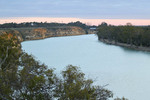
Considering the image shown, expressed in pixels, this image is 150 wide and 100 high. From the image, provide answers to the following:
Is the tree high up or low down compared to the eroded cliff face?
up

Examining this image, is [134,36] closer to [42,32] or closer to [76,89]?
[76,89]

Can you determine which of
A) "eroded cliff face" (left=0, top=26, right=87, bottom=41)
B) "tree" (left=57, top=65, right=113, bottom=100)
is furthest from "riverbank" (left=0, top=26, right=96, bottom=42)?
"tree" (left=57, top=65, right=113, bottom=100)

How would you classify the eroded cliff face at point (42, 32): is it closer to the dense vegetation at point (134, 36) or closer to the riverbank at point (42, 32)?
the riverbank at point (42, 32)

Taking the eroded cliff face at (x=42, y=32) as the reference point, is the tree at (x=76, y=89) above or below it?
above

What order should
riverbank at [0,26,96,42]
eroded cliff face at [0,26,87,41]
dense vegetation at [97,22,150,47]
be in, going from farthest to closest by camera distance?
eroded cliff face at [0,26,87,41] < riverbank at [0,26,96,42] < dense vegetation at [97,22,150,47]

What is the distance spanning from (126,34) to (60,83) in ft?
139

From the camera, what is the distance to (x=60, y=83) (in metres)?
7.90

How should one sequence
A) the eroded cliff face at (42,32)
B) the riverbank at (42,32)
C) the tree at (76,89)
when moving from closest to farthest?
1. the tree at (76,89)
2. the riverbank at (42,32)
3. the eroded cliff face at (42,32)

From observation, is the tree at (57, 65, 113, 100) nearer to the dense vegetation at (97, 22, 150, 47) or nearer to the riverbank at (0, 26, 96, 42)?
the dense vegetation at (97, 22, 150, 47)

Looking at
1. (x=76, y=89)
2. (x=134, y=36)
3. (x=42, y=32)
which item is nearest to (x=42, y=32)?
(x=42, y=32)

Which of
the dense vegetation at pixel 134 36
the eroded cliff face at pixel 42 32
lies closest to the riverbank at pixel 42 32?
the eroded cliff face at pixel 42 32

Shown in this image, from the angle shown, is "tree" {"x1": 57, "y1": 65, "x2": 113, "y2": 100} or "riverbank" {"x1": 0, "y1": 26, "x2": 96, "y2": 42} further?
"riverbank" {"x1": 0, "y1": 26, "x2": 96, "y2": 42}

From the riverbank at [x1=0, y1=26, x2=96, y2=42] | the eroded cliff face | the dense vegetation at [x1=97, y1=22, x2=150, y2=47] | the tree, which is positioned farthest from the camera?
the eroded cliff face

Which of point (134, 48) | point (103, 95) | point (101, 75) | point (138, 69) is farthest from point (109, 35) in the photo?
point (103, 95)
